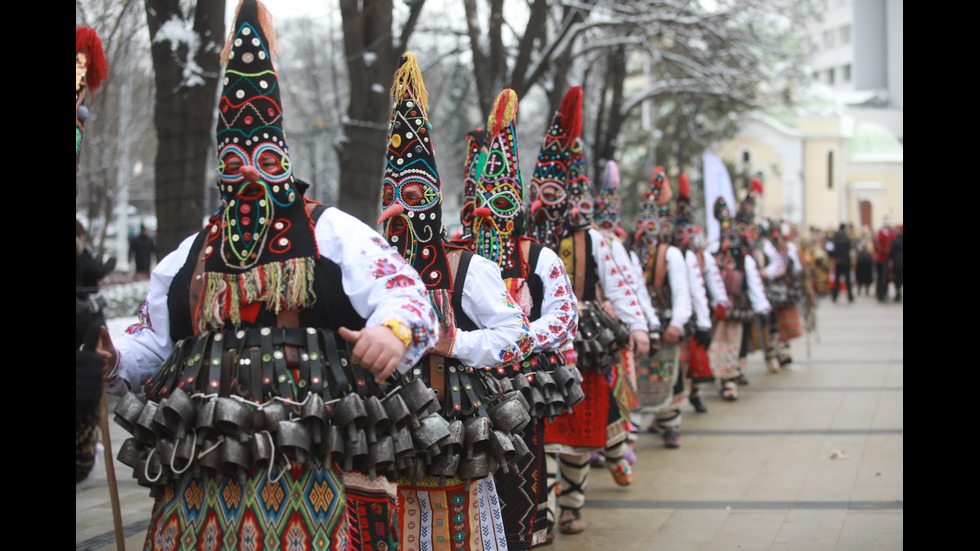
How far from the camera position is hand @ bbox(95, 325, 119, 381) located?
329 centimetres

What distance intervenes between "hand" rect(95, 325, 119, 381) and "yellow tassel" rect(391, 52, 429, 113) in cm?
144

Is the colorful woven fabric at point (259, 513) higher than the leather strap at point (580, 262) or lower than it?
lower

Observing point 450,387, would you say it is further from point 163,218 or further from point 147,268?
point 147,268

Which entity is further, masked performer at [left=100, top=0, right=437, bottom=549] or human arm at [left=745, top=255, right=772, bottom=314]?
human arm at [left=745, top=255, right=772, bottom=314]

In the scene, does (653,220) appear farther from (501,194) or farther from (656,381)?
(501,194)

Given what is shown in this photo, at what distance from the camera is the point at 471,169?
17.7ft

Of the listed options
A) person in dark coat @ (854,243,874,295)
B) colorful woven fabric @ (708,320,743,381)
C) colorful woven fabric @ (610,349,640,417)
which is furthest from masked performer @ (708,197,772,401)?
person in dark coat @ (854,243,874,295)

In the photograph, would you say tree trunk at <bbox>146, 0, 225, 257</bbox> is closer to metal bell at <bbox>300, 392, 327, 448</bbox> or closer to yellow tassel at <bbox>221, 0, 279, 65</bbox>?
yellow tassel at <bbox>221, 0, 279, 65</bbox>

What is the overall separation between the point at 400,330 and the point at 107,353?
1.01 metres

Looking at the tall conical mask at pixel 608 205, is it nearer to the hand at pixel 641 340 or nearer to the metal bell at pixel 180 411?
the hand at pixel 641 340

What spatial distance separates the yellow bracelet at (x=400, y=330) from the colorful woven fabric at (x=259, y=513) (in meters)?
0.47

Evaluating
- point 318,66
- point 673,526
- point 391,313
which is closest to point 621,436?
point 673,526

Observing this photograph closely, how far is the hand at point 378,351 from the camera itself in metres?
2.92

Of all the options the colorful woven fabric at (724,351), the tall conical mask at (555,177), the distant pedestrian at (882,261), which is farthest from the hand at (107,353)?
the distant pedestrian at (882,261)
